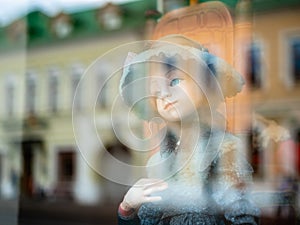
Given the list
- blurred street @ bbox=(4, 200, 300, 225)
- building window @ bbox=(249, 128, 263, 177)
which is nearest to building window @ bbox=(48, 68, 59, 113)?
blurred street @ bbox=(4, 200, 300, 225)

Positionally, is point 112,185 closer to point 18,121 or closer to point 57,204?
point 18,121

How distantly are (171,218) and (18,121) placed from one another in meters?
1.15

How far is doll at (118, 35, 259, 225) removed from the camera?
0.97m

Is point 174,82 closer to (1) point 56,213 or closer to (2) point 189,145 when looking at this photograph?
(2) point 189,145

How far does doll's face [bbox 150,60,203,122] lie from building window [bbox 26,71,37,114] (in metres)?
0.74

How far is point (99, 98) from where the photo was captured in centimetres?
117

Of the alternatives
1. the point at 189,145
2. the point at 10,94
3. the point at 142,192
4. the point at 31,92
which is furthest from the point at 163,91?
the point at 10,94

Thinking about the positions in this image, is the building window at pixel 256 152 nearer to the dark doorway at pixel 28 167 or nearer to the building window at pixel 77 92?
the building window at pixel 77 92

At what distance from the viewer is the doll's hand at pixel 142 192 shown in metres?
1.02

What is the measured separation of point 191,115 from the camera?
3.28 ft

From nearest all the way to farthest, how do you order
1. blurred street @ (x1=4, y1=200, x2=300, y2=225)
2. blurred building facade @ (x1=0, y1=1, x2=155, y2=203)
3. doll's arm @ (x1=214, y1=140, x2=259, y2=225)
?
1. doll's arm @ (x1=214, y1=140, x2=259, y2=225)
2. blurred street @ (x1=4, y1=200, x2=300, y2=225)
3. blurred building facade @ (x1=0, y1=1, x2=155, y2=203)

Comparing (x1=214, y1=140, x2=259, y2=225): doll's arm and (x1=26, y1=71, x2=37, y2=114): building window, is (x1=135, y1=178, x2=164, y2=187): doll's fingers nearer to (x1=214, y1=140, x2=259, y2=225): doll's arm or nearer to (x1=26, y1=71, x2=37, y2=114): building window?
(x1=214, y1=140, x2=259, y2=225): doll's arm

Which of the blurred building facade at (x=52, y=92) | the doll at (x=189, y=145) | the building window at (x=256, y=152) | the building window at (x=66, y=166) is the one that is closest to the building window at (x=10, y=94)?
the blurred building facade at (x=52, y=92)

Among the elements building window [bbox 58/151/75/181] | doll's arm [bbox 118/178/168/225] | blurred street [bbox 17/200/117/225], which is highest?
building window [bbox 58/151/75/181]
